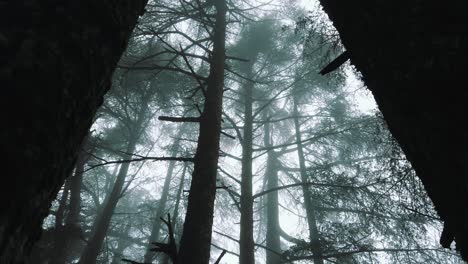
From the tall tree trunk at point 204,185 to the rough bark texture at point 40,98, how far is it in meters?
2.68

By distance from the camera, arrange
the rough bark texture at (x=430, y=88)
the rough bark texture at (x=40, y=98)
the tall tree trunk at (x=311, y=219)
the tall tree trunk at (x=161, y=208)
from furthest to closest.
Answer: the tall tree trunk at (x=161, y=208), the tall tree trunk at (x=311, y=219), the rough bark texture at (x=430, y=88), the rough bark texture at (x=40, y=98)

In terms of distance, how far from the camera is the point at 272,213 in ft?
49.3

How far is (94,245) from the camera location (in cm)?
876

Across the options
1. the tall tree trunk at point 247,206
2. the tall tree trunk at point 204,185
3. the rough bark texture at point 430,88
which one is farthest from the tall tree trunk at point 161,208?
the rough bark texture at point 430,88

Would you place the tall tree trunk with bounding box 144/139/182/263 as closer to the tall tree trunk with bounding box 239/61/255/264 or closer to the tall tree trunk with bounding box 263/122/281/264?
the tall tree trunk with bounding box 239/61/255/264

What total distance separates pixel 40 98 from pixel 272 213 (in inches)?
597

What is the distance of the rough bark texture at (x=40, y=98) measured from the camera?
54 cm

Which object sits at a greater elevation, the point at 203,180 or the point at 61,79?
the point at 203,180

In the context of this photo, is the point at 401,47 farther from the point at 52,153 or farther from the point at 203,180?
the point at 203,180

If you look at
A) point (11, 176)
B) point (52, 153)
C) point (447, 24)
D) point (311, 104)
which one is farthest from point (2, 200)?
point (311, 104)

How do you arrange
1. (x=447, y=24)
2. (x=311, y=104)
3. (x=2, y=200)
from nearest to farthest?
1. (x=2, y=200)
2. (x=447, y=24)
3. (x=311, y=104)

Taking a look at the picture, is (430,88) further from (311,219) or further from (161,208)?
(161,208)

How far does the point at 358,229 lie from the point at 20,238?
9598 millimetres

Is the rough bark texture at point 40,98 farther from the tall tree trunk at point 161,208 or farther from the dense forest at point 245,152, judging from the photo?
the tall tree trunk at point 161,208
